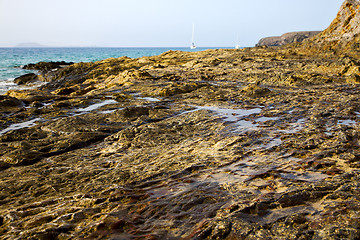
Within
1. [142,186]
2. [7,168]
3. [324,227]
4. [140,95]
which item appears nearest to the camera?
[324,227]

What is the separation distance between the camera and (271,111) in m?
6.03

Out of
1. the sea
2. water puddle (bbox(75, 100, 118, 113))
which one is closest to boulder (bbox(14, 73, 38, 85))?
the sea

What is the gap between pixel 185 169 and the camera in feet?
10.9

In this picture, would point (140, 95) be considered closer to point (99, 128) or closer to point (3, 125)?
point (99, 128)

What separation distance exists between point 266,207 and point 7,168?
3.72 metres

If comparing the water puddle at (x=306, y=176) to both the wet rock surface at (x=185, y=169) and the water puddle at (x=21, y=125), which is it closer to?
the wet rock surface at (x=185, y=169)

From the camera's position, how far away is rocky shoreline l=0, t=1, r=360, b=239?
2.18 meters

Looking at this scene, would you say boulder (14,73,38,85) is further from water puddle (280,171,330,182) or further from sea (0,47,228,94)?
water puddle (280,171,330,182)

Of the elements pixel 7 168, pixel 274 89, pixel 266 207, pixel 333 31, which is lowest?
pixel 7 168

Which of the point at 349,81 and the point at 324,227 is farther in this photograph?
the point at 349,81

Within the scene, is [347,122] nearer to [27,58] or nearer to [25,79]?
[25,79]

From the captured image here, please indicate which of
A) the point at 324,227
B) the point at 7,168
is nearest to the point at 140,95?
the point at 7,168

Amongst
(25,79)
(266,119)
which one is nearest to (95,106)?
(266,119)

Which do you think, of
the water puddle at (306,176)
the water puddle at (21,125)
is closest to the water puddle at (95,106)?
the water puddle at (21,125)
